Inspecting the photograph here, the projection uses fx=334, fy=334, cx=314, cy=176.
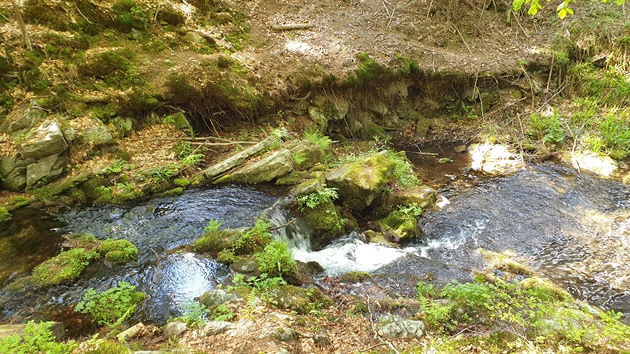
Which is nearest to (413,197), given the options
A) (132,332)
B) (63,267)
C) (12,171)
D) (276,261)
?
(276,261)

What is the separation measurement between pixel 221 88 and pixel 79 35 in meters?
3.20

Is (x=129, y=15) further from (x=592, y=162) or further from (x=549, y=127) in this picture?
(x=592, y=162)

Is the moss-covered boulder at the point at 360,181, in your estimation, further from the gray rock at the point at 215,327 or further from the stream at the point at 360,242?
the gray rock at the point at 215,327

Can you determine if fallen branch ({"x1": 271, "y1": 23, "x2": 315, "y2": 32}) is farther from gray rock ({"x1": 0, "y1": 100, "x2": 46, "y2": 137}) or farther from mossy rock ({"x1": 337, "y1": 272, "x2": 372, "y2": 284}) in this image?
mossy rock ({"x1": 337, "y1": 272, "x2": 372, "y2": 284})

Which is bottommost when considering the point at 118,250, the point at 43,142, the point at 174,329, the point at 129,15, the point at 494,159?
the point at 494,159

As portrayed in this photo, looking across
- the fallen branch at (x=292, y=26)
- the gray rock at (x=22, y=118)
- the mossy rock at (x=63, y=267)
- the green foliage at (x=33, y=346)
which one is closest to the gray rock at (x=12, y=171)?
the gray rock at (x=22, y=118)

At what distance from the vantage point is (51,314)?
390 cm

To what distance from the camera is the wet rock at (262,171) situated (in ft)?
24.1

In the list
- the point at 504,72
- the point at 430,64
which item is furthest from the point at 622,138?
the point at 430,64

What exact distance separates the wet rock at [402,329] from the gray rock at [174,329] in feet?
6.52

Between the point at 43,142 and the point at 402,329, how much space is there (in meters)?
6.93

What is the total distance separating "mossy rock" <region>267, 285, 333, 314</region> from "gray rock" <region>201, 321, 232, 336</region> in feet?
2.08

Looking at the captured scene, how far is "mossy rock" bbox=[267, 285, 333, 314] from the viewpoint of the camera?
149 inches

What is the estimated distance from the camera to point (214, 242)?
5.15m
